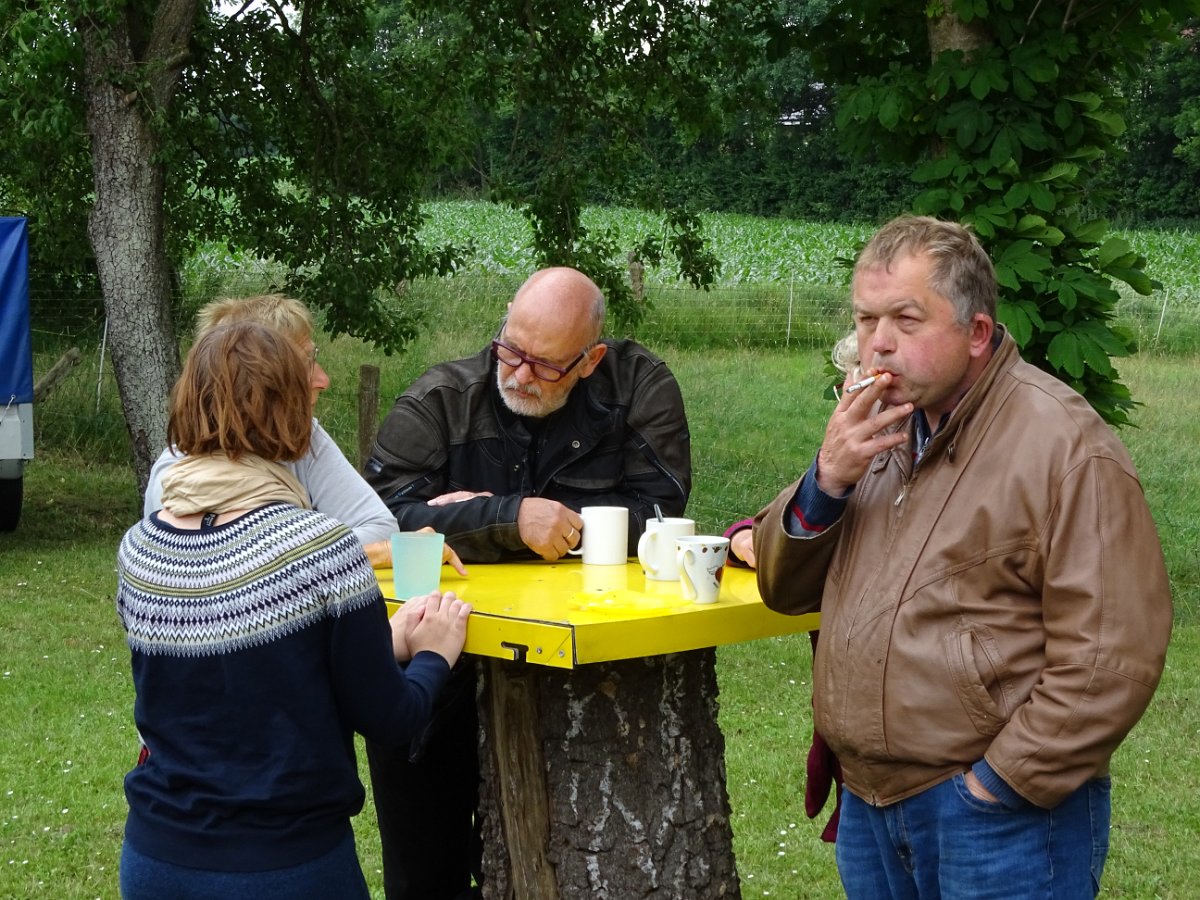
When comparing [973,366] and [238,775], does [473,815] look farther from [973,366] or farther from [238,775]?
[973,366]

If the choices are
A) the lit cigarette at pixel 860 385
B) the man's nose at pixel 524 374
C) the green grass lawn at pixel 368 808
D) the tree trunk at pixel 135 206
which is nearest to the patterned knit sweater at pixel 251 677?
the lit cigarette at pixel 860 385

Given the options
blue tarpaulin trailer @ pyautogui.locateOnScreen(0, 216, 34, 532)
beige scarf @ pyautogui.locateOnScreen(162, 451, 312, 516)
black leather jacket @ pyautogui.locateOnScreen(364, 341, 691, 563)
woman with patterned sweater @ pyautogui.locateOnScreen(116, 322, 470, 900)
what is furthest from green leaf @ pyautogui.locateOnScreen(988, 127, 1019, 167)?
blue tarpaulin trailer @ pyautogui.locateOnScreen(0, 216, 34, 532)

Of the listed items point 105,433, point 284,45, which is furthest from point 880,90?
point 105,433

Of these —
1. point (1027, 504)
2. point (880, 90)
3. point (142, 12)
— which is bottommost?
point (1027, 504)

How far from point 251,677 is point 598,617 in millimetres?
741

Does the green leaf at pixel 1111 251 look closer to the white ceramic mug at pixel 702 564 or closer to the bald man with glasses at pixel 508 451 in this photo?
the bald man with glasses at pixel 508 451

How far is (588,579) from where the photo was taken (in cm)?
331

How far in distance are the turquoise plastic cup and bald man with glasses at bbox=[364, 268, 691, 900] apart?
0.53 metres

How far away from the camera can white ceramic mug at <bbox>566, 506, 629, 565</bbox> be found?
11.5ft

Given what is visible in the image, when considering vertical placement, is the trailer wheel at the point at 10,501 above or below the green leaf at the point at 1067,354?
below

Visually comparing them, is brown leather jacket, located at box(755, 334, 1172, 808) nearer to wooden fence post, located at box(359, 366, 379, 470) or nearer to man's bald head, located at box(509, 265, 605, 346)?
man's bald head, located at box(509, 265, 605, 346)

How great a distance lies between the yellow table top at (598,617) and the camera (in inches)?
108

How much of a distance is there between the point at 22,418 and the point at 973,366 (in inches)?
342

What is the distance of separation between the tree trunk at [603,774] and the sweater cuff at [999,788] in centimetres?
109
